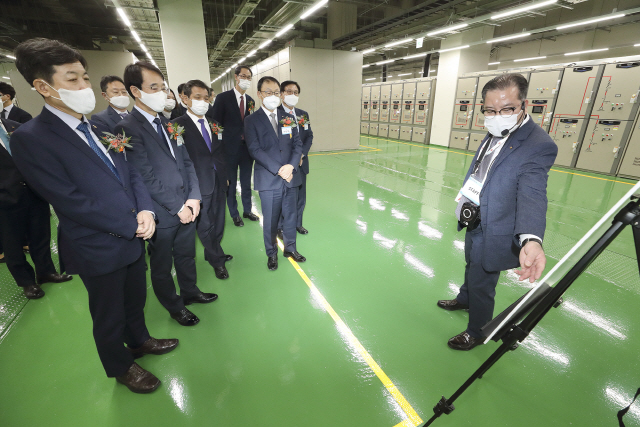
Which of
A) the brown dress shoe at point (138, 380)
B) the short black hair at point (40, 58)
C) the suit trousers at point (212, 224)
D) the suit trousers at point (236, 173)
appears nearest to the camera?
the short black hair at point (40, 58)

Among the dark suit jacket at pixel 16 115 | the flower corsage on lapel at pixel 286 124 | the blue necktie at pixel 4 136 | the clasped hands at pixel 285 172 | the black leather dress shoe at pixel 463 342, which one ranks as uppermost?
the dark suit jacket at pixel 16 115

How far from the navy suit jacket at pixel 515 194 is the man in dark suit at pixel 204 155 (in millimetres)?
2622

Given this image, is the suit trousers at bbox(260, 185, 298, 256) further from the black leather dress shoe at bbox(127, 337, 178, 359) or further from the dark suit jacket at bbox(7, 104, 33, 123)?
the dark suit jacket at bbox(7, 104, 33, 123)

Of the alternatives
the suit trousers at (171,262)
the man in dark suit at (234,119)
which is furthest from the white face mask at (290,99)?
the suit trousers at (171,262)

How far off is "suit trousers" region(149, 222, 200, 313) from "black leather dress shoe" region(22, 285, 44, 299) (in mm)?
1505

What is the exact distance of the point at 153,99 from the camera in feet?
7.05

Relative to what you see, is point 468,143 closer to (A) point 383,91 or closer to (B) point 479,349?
(A) point 383,91

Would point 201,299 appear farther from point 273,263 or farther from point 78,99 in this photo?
point 78,99

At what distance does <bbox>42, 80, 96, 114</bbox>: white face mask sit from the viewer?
150 centimetres

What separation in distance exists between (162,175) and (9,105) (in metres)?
3.70

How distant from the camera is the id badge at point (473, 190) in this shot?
6.84 ft

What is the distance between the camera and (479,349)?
237 cm

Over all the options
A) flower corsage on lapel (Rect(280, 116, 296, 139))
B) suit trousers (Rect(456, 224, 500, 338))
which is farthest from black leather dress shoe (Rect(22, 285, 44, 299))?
suit trousers (Rect(456, 224, 500, 338))

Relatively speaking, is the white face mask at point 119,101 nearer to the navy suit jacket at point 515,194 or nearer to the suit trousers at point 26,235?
the suit trousers at point 26,235
